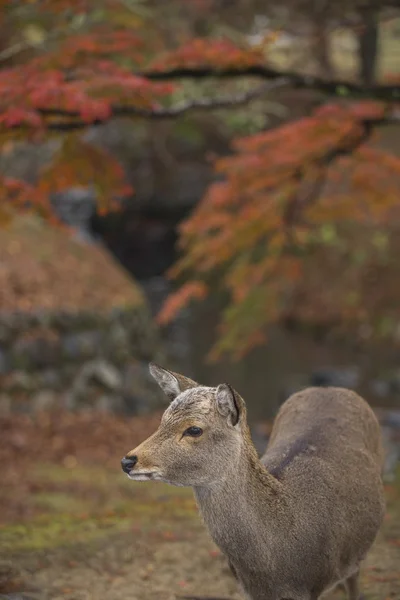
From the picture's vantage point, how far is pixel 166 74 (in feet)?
29.6

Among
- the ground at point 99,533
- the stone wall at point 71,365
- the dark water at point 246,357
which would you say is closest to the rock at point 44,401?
the stone wall at point 71,365

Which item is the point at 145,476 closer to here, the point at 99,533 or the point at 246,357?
the point at 99,533

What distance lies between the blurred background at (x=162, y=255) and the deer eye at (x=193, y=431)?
7.89 ft

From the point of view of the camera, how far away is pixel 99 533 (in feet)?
27.7

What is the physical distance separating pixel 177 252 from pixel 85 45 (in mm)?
16131

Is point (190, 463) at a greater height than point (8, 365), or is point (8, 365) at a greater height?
point (190, 463)

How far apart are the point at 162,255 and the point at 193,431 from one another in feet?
66.8

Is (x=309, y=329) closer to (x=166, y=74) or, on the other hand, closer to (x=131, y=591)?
(x=166, y=74)

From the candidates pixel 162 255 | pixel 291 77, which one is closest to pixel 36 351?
pixel 291 77

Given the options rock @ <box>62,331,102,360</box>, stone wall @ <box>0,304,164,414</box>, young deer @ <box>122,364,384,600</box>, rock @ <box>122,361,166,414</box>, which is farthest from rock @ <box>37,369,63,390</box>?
young deer @ <box>122,364,384,600</box>

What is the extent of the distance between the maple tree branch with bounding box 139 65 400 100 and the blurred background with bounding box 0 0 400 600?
26 millimetres

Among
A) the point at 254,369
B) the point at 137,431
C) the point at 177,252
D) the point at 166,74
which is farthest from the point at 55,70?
the point at 177,252

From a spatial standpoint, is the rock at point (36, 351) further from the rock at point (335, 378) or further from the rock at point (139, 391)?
the rock at point (335, 378)

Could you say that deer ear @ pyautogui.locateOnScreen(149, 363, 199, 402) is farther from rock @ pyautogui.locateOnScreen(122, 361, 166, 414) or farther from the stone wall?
rock @ pyautogui.locateOnScreen(122, 361, 166, 414)
